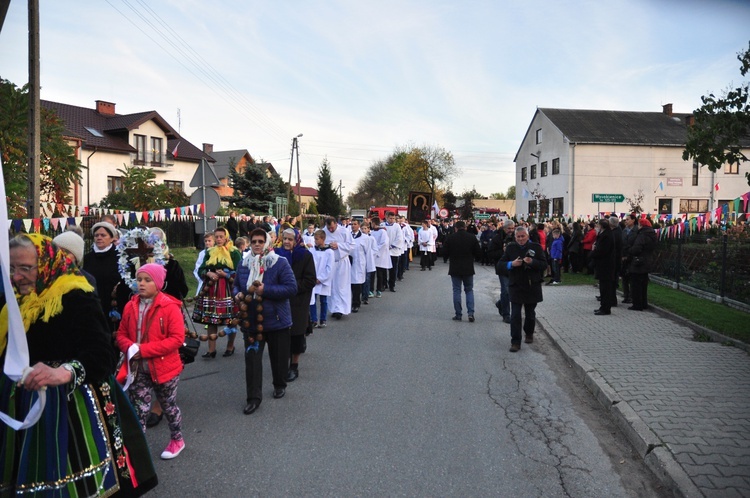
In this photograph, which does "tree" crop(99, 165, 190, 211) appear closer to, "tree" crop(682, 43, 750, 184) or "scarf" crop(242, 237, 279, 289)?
"scarf" crop(242, 237, 279, 289)

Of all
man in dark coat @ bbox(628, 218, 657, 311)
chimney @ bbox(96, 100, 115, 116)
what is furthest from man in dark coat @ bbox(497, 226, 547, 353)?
chimney @ bbox(96, 100, 115, 116)

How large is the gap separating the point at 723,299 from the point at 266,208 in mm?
35478

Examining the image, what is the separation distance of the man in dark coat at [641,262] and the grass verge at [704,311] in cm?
43

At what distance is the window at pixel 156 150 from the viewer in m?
40.7

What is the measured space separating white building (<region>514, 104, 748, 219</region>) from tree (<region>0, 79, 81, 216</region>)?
109 ft

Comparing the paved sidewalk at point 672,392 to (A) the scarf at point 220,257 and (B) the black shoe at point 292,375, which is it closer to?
(B) the black shoe at point 292,375

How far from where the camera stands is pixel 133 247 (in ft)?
18.8

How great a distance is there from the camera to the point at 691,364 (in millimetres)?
7203

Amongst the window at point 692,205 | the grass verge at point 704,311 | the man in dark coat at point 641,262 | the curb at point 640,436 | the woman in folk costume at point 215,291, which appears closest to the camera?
the curb at point 640,436

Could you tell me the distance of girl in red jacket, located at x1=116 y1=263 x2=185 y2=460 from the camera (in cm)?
443

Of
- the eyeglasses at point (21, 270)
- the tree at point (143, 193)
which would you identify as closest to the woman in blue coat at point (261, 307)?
the eyeglasses at point (21, 270)

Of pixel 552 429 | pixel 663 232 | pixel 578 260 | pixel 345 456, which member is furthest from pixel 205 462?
pixel 578 260

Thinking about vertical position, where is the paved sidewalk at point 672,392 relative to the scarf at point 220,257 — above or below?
below

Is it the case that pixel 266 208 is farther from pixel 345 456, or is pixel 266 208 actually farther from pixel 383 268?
pixel 345 456
